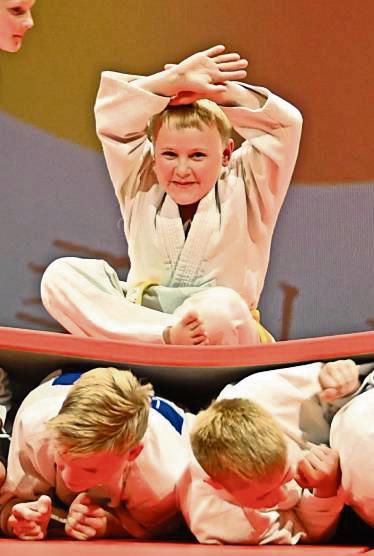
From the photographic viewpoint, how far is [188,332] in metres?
1.08

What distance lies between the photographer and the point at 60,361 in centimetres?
88

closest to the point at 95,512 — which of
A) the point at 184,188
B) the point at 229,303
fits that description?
the point at 229,303

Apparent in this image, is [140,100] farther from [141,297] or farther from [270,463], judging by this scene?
[270,463]

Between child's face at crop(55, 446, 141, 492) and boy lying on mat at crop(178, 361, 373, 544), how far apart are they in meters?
0.06

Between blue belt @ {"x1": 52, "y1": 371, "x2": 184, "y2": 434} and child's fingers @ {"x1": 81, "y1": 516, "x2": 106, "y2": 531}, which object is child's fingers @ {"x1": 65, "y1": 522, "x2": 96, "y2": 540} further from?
blue belt @ {"x1": 52, "y1": 371, "x2": 184, "y2": 434}

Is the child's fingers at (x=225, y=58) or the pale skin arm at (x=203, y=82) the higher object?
the child's fingers at (x=225, y=58)

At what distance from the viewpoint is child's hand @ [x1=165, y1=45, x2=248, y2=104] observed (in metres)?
1.21

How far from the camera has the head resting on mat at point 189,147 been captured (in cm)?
123

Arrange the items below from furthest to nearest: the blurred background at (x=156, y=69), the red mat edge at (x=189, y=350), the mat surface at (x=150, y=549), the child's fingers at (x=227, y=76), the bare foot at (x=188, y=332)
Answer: the blurred background at (x=156, y=69)
the child's fingers at (x=227, y=76)
the bare foot at (x=188, y=332)
the red mat edge at (x=189, y=350)
the mat surface at (x=150, y=549)

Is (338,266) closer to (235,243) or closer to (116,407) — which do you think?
(235,243)

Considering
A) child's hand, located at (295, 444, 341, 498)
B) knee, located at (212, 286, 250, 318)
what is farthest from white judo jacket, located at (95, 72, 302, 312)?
child's hand, located at (295, 444, 341, 498)

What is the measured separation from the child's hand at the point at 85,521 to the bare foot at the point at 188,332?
0.92 feet

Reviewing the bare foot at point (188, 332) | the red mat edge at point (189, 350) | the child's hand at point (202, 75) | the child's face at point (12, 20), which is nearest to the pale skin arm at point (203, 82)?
the child's hand at point (202, 75)

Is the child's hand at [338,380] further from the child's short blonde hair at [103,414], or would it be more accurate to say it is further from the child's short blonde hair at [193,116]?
the child's short blonde hair at [193,116]
